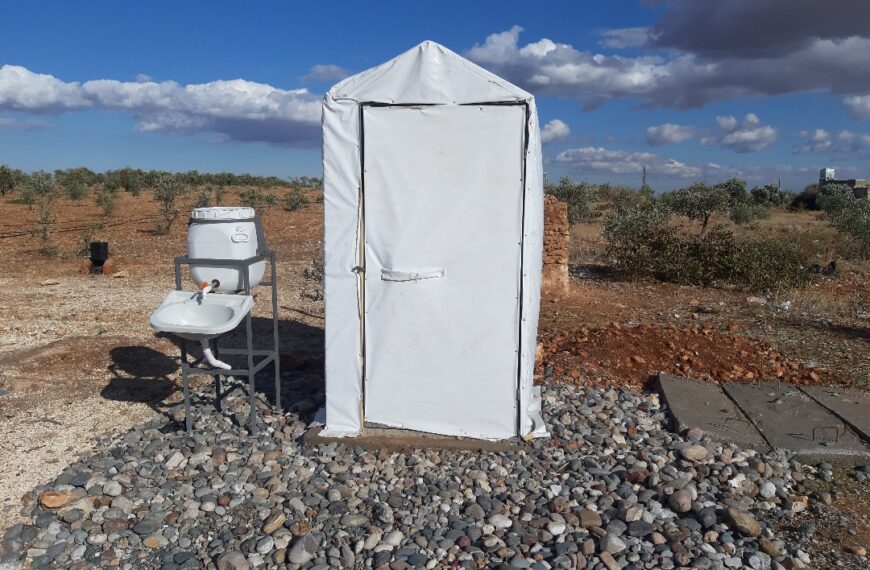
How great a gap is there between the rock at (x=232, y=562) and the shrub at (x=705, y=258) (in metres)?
9.79

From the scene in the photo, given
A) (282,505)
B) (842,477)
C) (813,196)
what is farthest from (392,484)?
(813,196)

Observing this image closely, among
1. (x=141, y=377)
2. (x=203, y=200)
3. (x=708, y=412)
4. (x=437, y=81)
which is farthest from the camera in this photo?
(x=203, y=200)

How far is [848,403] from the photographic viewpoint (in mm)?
5305

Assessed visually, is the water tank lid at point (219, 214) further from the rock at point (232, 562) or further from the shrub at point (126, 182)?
the shrub at point (126, 182)

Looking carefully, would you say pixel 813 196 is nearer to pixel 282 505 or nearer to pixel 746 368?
pixel 746 368

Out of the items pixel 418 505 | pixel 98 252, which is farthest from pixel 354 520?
pixel 98 252

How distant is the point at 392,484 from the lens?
4141 mm

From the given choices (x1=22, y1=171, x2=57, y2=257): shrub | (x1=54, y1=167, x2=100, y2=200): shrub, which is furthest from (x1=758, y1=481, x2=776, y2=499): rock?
(x1=54, y1=167, x2=100, y2=200): shrub

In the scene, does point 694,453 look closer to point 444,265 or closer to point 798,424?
point 798,424

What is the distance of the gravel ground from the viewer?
341 centimetres

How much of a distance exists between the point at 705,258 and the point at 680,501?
8645 mm

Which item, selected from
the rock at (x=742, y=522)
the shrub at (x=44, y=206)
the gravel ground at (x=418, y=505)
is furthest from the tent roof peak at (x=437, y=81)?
the shrub at (x=44, y=206)

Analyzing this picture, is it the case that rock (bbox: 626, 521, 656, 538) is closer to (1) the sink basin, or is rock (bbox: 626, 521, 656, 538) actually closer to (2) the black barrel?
(1) the sink basin

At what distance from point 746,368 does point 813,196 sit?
Result: 3583 cm
